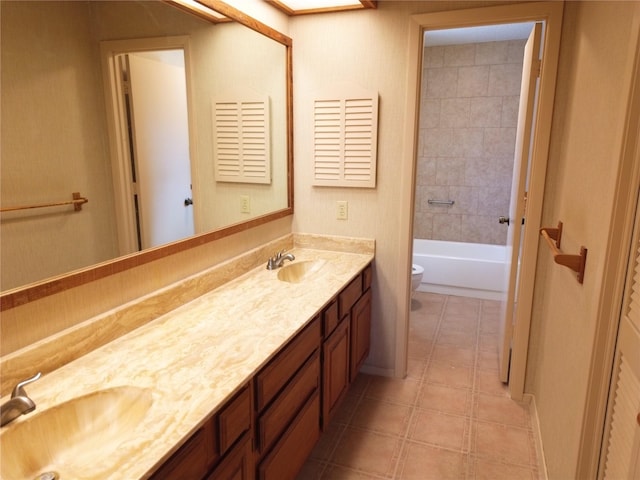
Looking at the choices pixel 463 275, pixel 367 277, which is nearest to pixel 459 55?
pixel 463 275

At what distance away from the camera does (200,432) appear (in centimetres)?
104

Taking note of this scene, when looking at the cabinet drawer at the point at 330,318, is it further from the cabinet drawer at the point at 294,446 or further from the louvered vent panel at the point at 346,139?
the louvered vent panel at the point at 346,139

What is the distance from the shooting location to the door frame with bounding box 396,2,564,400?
209 cm

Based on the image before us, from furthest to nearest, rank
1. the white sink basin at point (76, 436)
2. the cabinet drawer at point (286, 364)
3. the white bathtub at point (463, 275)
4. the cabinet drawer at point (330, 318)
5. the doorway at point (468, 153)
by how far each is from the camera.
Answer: the doorway at point (468, 153)
the white bathtub at point (463, 275)
the cabinet drawer at point (330, 318)
the cabinet drawer at point (286, 364)
the white sink basin at point (76, 436)

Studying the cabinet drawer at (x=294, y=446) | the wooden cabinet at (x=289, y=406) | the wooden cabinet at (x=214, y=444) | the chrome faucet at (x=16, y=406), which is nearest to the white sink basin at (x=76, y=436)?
the chrome faucet at (x=16, y=406)

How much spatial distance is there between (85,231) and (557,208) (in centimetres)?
203

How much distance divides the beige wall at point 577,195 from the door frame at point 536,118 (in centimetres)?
4

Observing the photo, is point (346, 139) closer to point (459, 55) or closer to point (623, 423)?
point (623, 423)

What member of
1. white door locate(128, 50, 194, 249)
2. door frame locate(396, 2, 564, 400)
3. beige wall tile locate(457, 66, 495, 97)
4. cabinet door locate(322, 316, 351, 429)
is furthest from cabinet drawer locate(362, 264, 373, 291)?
beige wall tile locate(457, 66, 495, 97)

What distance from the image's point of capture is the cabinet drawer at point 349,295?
206cm

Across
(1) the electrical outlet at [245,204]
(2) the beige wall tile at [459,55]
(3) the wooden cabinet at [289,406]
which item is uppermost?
(2) the beige wall tile at [459,55]

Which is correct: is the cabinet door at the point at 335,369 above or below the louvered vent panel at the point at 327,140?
below

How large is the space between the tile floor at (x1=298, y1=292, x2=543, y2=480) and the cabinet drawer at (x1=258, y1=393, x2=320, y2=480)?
34 centimetres

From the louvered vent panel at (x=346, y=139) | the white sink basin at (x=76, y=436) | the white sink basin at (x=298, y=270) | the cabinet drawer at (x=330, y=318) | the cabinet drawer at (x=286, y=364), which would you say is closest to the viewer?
the white sink basin at (x=76, y=436)
